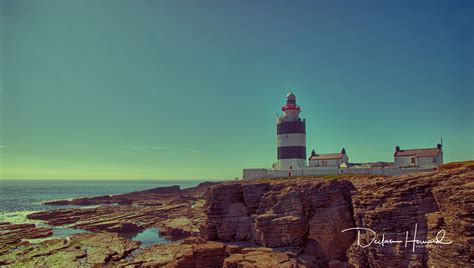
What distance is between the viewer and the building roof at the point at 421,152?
4353cm

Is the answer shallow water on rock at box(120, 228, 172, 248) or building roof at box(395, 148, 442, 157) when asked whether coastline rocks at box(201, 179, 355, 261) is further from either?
building roof at box(395, 148, 442, 157)

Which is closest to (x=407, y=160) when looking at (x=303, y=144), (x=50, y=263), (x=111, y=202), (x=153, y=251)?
(x=303, y=144)

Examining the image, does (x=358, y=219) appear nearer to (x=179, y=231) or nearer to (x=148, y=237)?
(x=179, y=231)

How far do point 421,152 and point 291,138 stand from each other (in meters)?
18.3

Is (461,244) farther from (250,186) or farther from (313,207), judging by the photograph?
(250,186)

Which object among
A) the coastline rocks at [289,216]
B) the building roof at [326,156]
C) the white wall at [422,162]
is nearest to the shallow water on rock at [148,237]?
the coastline rocks at [289,216]

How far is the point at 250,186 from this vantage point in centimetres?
2564

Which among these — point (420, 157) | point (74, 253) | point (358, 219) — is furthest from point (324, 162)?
point (74, 253)

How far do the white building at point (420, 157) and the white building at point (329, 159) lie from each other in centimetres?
772

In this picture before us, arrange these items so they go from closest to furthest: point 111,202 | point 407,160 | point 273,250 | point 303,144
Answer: point 273,250 < point 407,160 < point 303,144 < point 111,202

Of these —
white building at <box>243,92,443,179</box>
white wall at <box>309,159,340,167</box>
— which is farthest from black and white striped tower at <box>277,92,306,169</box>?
white wall at <box>309,159,340,167</box>

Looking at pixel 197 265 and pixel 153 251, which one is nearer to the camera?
pixel 197 265

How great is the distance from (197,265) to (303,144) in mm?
33933

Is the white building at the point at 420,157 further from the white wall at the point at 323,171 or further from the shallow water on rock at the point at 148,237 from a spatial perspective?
the shallow water on rock at the point at 148,237
